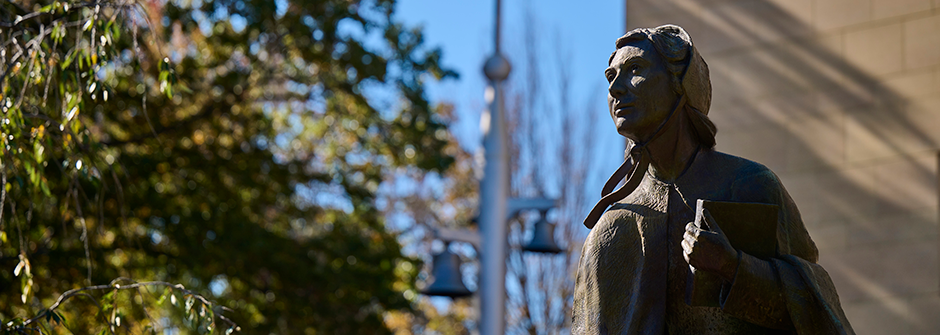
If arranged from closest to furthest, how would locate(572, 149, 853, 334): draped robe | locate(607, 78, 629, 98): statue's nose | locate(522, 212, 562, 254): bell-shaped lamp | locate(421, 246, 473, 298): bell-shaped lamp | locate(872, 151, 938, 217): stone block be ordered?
locate(572, 149, 853, 334): draped robe
locate(607, 78, 629, 98): statue's nose
locate(872, 151, 938, 217): stone block
locate(421, 246, 473, 298): bell-shaped lamp
locate(522, 212, 562, 254): bell-shaped lamp

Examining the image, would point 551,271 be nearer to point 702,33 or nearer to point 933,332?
point 702,33

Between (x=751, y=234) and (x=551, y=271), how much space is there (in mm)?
17454

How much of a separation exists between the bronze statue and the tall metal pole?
24.6ft

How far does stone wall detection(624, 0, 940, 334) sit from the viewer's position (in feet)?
27.6

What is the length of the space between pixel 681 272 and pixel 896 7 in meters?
6.56

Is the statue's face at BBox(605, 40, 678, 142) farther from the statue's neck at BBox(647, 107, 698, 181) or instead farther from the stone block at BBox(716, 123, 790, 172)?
the stone block at BBox(716, 123, 790, 172)

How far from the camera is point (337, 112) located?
1521 cm

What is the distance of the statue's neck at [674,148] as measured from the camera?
314 cm

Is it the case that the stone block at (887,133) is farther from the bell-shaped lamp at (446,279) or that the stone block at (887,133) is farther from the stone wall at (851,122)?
the bell-shaped lamp at (446,279)

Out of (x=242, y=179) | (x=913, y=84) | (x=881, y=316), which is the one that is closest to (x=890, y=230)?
(x=881, y=316)

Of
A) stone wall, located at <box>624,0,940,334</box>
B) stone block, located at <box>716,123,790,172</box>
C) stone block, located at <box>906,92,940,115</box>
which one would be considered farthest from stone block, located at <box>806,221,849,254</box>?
stone block, located at <box>906,92,940,115</box>

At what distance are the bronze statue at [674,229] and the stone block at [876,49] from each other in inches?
243

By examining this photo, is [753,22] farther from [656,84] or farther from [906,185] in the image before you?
[656,84]

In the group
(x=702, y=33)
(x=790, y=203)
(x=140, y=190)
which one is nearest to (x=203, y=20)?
(x=140, y=190)
